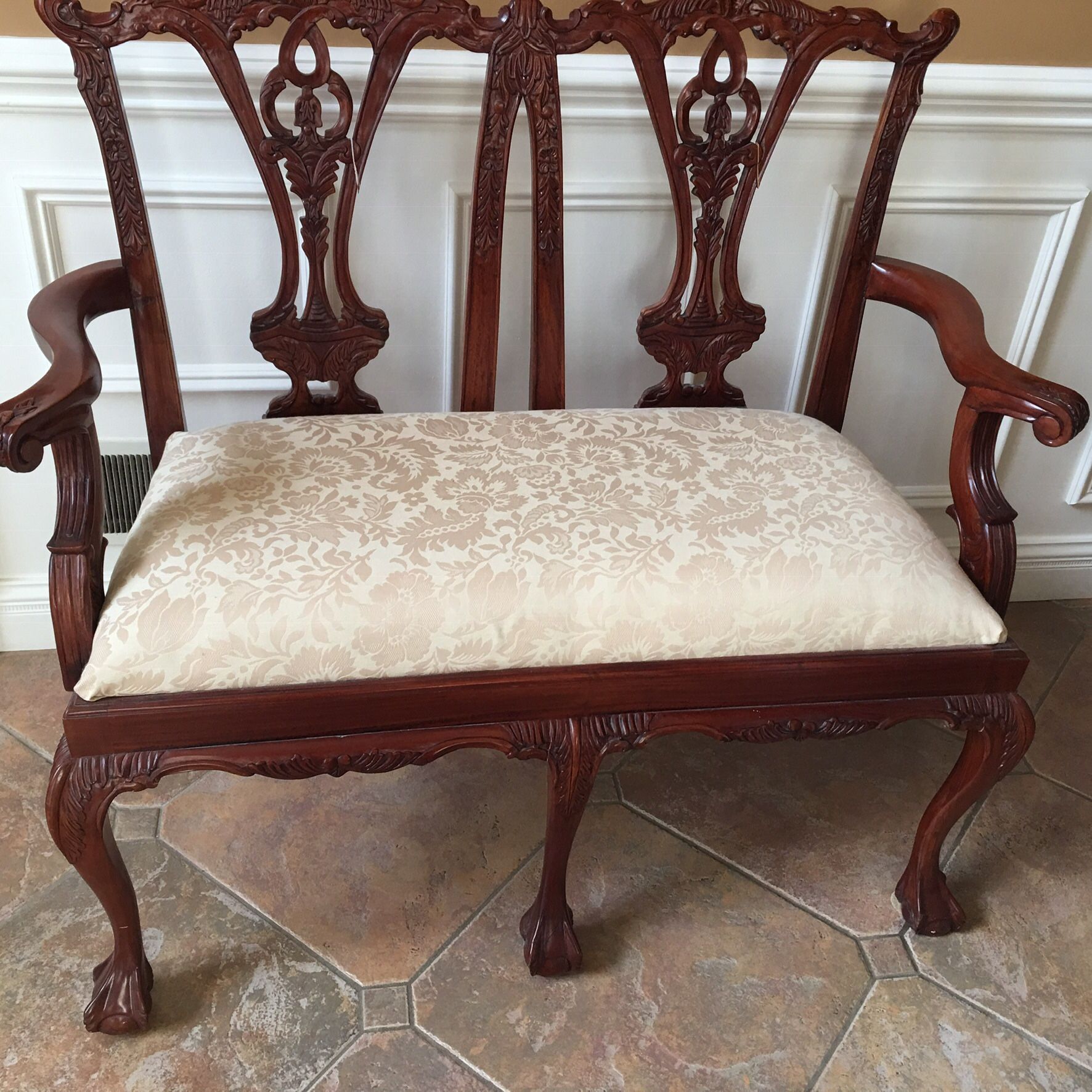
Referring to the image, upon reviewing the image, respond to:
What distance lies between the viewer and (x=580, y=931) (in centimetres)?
130

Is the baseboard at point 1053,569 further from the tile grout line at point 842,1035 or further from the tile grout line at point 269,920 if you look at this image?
the tile grout line at point 269,920

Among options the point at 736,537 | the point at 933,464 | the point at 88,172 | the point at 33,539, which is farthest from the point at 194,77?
the point at 933,464

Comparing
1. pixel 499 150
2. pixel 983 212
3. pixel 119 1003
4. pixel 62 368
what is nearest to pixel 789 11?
pixel 499 150

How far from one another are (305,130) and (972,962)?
1.35 m

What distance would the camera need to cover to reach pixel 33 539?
5.41 feet

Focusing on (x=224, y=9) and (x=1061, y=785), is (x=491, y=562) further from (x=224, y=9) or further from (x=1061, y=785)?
(x=1061, y=785)

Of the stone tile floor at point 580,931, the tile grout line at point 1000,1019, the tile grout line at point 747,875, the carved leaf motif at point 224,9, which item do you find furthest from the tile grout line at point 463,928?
the carved leaf motif at point 224,9

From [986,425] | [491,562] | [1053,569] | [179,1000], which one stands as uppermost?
[986,425]

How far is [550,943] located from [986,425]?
81 cm

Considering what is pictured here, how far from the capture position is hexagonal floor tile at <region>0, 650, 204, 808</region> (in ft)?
4.86

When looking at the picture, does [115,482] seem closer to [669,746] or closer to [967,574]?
[669,746]

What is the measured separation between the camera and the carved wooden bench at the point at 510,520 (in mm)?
1000

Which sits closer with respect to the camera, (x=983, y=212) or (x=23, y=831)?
(x=23, y=831)

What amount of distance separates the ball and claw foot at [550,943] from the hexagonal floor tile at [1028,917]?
0.45 metres
